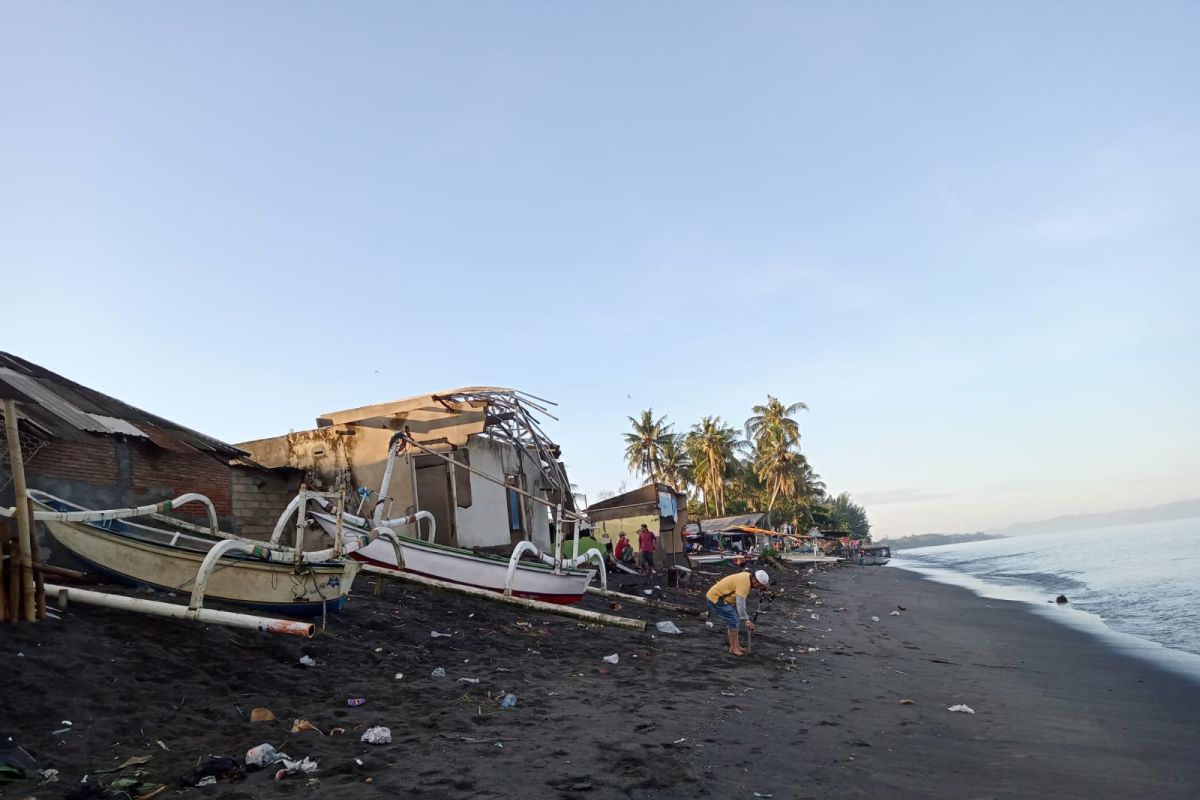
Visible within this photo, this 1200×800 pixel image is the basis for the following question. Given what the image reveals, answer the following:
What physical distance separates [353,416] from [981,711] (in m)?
13.8

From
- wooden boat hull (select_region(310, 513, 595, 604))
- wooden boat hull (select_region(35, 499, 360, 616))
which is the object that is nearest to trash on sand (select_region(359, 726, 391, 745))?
wooden boat hull (select_region(35, 499, 360, 616))

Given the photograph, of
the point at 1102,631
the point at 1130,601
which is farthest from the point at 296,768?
the point at 1130,601

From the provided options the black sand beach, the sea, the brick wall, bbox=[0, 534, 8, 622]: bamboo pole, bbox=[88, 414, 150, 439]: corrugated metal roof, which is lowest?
the sea

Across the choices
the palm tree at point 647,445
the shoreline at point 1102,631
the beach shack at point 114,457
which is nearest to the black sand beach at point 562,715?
the shoreline at point 1102,631

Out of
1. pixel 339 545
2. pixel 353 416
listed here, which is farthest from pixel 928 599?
pixel 339 545

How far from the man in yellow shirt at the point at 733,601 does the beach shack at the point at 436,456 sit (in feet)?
16.0

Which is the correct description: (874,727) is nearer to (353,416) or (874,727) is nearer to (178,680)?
(178,680)

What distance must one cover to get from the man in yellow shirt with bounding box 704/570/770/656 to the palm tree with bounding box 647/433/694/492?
154 ft

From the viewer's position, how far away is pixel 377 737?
5.68 m

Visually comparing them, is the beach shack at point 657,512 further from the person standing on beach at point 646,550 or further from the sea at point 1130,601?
the sea at point 1130,601

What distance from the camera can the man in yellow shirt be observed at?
10953 mm

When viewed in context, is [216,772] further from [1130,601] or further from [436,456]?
[1130,601]

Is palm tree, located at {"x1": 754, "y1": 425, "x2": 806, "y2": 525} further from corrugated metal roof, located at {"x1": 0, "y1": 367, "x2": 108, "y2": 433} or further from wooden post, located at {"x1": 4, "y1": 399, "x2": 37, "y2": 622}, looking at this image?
wooden post, located at {"x1": 4, "y1": 399, "x2": 37, "y2": 622}

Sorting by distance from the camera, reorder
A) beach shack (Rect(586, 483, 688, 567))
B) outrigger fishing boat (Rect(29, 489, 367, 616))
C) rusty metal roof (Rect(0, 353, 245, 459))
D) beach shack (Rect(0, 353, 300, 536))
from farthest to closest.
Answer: beach shack (Rect(586, 483, 688, 567))
rusty metal roof (Rect(0, 353, 245, 459))
beach shack (Rect(0, 353, 300, 536))
outrigger fishing boat (Rect(29, 489, 367, 616))
